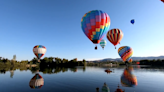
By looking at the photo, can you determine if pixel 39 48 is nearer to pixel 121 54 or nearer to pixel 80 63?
pixel 121 54

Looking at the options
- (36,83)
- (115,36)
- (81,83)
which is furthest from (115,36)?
(36,83)

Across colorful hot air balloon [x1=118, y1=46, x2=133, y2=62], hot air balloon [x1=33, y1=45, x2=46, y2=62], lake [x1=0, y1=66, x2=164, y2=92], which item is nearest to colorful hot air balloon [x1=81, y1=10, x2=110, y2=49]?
lake [x1=0, y1=66, x2=164, y2=92]

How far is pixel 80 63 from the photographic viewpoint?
397ft

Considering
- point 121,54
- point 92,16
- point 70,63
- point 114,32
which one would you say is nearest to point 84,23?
point 92,16

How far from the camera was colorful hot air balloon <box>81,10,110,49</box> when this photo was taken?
89.7 ft

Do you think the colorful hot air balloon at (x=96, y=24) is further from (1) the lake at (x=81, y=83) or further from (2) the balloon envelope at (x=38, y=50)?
(2) the balloon envelope at (x=38, y=50)

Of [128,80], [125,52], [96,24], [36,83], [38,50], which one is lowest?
[128,80]

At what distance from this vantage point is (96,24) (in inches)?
1081

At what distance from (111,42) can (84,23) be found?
18.8 metres

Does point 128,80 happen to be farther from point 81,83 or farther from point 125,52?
point 125,52

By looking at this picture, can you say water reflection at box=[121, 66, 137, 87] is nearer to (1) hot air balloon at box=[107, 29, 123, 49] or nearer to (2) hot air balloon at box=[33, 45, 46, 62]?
(1) hot air balloon at box=[107, 29, 123, 49]

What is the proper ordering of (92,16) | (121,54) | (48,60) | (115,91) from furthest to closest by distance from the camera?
(48,60), (121,54), (92,16), (115,91)

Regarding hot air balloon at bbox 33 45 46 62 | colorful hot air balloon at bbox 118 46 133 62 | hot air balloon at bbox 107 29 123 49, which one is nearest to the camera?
hot air balloon at bbox 107 29 123 49

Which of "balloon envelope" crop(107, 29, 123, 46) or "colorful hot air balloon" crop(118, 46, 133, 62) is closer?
"balloon envelope" crop(107, 29, 123, 46)
